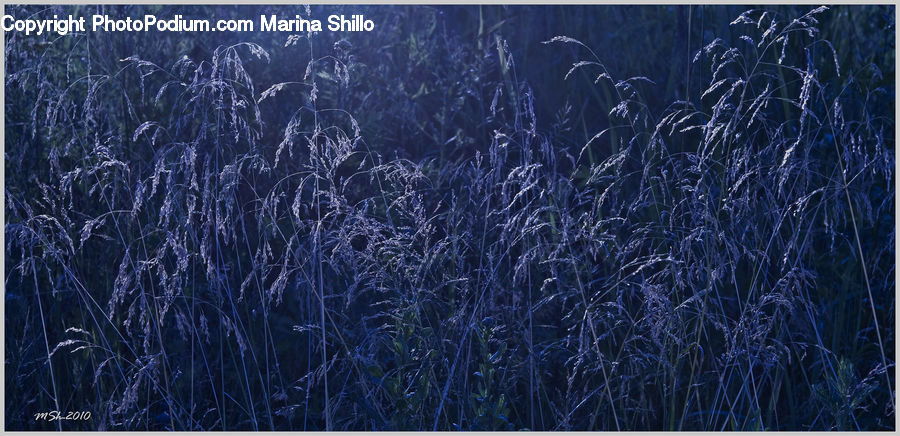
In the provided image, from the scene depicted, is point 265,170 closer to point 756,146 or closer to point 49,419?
point 49,419

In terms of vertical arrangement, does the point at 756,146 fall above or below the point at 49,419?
above

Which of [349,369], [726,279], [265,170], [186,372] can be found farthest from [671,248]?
[186,372]

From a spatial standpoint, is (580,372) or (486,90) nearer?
(580,372)

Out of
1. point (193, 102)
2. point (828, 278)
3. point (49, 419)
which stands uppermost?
point (193, 102)

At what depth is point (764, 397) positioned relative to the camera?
304 cm

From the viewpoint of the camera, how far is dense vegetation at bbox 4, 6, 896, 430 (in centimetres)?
289

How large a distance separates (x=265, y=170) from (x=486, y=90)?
0.78m

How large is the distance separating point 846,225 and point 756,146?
0.38 m

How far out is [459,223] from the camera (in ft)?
9.75

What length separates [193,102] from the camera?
10.2 ft

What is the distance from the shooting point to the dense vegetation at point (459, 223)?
2.89m

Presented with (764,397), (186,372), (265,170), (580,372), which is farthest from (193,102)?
(764,397)

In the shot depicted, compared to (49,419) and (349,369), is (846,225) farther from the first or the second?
(49,419)

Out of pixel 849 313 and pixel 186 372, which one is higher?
pixel 849 313
